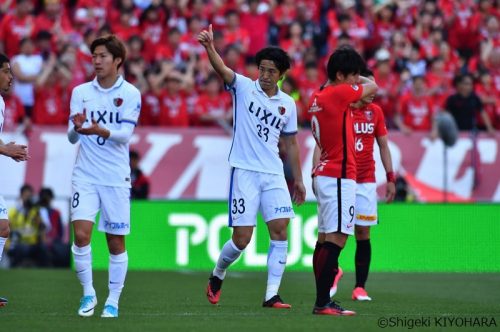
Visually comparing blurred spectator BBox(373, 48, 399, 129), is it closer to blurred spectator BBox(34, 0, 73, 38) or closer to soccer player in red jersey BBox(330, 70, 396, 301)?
blurred spectator BBox(34, 0, 73, 38)

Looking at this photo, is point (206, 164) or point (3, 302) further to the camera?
point (206, 164)

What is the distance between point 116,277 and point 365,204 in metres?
3.61

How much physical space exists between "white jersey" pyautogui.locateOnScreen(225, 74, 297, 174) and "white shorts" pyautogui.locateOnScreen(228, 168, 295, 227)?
8 centimetres

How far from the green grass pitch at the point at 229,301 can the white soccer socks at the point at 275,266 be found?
28cm

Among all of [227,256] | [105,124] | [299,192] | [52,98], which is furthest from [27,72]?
[105,124]

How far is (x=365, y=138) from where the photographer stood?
1346 cm

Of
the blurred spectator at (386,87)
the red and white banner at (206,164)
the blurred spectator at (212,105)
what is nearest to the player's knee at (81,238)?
the red and white banner at (206,164)

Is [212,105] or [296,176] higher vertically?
[212,105]

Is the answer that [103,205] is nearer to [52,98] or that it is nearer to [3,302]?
[3,302]

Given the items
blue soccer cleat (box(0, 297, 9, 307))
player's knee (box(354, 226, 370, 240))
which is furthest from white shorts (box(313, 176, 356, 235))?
blue soccer cleat (box(0, 297, 9, 307))

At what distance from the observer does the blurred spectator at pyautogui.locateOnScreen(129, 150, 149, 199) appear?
798 inches

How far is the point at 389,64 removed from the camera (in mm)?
23734

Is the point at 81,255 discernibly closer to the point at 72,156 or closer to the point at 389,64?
the point at 72,156

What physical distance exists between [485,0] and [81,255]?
18585mm
